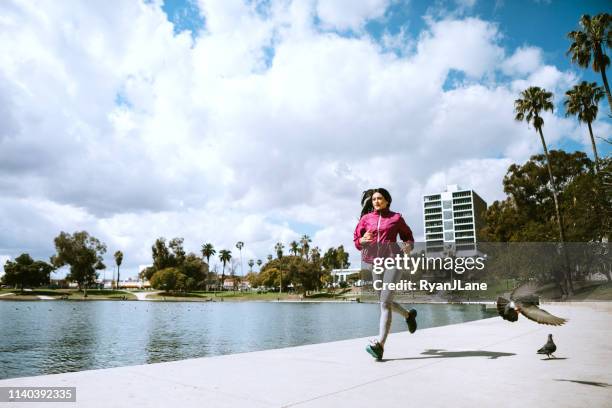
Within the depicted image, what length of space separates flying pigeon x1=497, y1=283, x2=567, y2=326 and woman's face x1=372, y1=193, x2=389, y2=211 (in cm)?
177

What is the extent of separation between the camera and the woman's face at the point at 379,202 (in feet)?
18.7

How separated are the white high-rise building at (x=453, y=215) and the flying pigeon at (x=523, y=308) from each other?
145497 mm

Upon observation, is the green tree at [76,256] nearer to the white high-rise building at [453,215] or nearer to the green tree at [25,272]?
the green tree at [25,272]

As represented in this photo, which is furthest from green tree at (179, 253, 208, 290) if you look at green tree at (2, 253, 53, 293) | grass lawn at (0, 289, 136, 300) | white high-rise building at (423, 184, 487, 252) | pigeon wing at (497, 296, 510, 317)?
pigeon wing at (497, 296, 510, 317)

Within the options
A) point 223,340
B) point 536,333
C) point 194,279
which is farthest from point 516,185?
point 194,279

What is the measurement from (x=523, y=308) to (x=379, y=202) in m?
2.07

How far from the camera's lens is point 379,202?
5691mm

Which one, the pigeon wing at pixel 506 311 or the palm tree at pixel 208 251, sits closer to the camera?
the pigeon wing at pixel 506 311

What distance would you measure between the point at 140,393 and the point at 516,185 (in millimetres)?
48811

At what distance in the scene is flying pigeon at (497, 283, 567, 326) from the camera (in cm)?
457

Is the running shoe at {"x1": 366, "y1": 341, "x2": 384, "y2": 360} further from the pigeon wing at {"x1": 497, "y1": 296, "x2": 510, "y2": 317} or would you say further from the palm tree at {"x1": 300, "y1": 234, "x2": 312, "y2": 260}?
the palm tree at {"x1": 300, "y1": 234, "x2": 312, "y2": 260}

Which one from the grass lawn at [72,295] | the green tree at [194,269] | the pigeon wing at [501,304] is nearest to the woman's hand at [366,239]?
the pigeon wing at [501,304]

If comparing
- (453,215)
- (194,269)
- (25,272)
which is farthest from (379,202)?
(453,215)

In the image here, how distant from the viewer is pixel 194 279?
10975 centimetres
